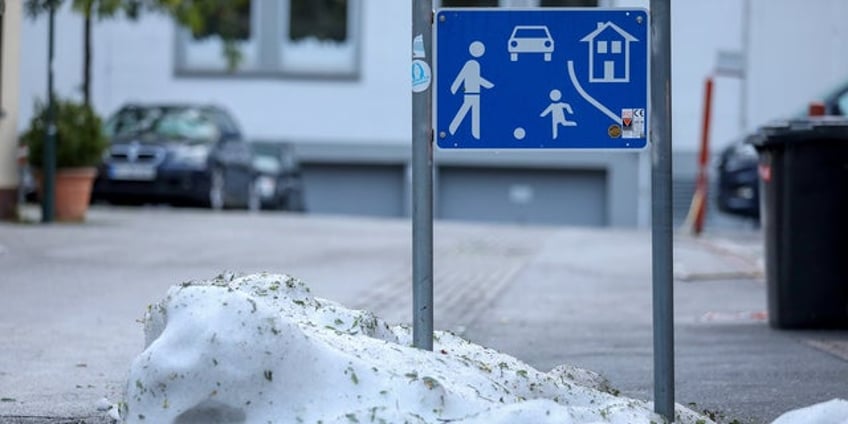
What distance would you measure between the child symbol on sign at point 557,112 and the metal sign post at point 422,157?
0.42 meters

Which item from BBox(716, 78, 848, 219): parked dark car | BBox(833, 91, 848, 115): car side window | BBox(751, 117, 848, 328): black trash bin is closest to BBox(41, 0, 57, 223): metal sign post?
BBox(716, 78, 848, 219): parked dark car

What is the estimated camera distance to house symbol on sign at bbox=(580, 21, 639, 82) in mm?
5828

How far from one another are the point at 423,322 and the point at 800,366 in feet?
10.6

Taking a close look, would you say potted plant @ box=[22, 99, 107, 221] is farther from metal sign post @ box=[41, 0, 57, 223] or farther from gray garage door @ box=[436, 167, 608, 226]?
gray garage door @ box=[436, 167, 608, 226]

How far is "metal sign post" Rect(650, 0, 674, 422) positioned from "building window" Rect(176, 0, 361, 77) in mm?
26501

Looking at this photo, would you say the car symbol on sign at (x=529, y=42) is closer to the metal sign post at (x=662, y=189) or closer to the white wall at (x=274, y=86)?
the metal sign post at (x=662, y=189)

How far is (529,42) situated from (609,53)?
0.91 ft

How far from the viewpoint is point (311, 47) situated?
3238cm

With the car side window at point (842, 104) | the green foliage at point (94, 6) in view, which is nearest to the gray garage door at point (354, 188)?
the green foliage at point (94, 6)

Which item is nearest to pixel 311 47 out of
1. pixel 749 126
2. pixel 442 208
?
pixel 442 208

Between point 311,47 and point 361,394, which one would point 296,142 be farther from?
point 361,394

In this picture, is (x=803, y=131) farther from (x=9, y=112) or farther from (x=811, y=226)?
(x=9, y=112)

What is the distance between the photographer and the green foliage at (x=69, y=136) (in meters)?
17.8

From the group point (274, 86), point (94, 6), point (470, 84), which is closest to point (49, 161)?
point (94, 6)
